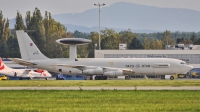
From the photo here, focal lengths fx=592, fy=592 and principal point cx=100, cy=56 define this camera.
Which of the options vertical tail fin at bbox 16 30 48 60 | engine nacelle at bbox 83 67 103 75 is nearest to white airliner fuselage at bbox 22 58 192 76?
engine nacelle at bbox 83 67 103 75

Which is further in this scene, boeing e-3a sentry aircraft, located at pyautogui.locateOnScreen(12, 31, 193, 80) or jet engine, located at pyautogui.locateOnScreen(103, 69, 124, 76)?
jet engine, located at pyautogui.locateOnScreen(103, 69, 124, 76)

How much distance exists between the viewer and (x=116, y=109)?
97.9 feet

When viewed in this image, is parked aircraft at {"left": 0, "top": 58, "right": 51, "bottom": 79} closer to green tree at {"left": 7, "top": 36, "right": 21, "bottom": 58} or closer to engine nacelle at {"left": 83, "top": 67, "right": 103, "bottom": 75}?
engine nacelle at {"left": 83, "top": 67, "right": 103, "bottom": 75}

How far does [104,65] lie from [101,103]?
2196 inches

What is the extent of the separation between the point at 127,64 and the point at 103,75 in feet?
12.9

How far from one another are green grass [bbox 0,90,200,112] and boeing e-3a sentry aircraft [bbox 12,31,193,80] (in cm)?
4757

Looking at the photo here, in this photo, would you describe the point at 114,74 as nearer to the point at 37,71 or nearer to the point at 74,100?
the point at 37,71

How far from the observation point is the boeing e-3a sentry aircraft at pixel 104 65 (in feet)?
285

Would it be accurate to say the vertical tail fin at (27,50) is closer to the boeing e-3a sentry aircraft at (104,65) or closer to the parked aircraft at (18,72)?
the boeing e-3a sentry aircraft at (104,65)

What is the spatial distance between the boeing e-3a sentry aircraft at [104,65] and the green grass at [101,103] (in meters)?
47.6

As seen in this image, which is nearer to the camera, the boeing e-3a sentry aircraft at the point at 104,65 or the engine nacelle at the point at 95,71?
the boeing e-3a sentry aircraft at the point at 104,65

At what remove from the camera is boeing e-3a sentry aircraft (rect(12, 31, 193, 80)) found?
87.0 meters

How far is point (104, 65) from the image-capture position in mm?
89312

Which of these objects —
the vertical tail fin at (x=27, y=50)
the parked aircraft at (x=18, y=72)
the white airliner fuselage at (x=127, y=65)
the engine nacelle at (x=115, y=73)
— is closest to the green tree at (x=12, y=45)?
the parked aircraft at (x=18, y=72)
